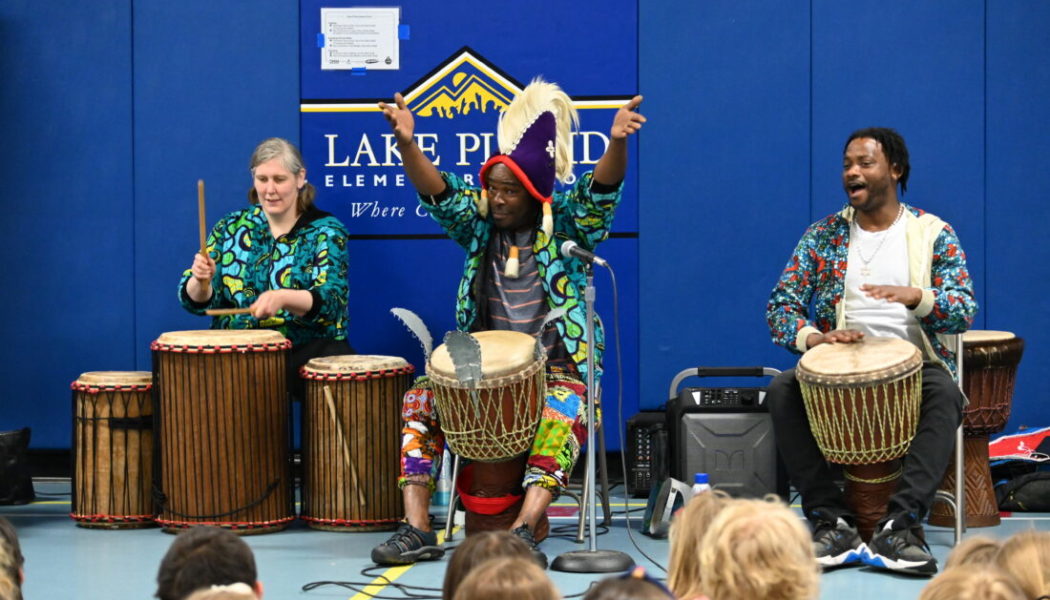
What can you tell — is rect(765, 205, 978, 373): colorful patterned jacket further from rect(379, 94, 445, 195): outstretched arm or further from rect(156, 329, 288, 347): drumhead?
rect(156, 329, 288, 347): drumhead

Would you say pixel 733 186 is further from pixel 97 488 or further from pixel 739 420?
pixel 97 488

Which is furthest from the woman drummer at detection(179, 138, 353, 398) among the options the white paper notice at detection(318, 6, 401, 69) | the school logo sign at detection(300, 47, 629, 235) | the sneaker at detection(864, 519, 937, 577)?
the sneaker at detection(864, 519, 937, 577)

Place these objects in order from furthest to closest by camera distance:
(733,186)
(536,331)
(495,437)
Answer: (733,186) < (536,331) < (495,437)

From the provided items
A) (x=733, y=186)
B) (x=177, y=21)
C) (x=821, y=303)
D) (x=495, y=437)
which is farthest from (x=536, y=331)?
(x=177, y=21)

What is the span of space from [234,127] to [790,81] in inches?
103

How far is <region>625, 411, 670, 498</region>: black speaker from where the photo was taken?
19.4ft

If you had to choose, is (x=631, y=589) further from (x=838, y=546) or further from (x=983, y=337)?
(x=983, y=337)

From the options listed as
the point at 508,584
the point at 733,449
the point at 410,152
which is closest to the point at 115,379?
the point at 410,152

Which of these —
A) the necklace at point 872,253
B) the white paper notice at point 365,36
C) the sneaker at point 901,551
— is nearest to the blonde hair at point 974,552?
the sneaker at point 901,551

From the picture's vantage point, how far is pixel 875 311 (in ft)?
17.0

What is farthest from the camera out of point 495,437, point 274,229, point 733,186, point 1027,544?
point 733,186

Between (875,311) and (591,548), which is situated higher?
(875,311)

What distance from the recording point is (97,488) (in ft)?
18.5

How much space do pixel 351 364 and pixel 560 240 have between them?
0.97 meters
